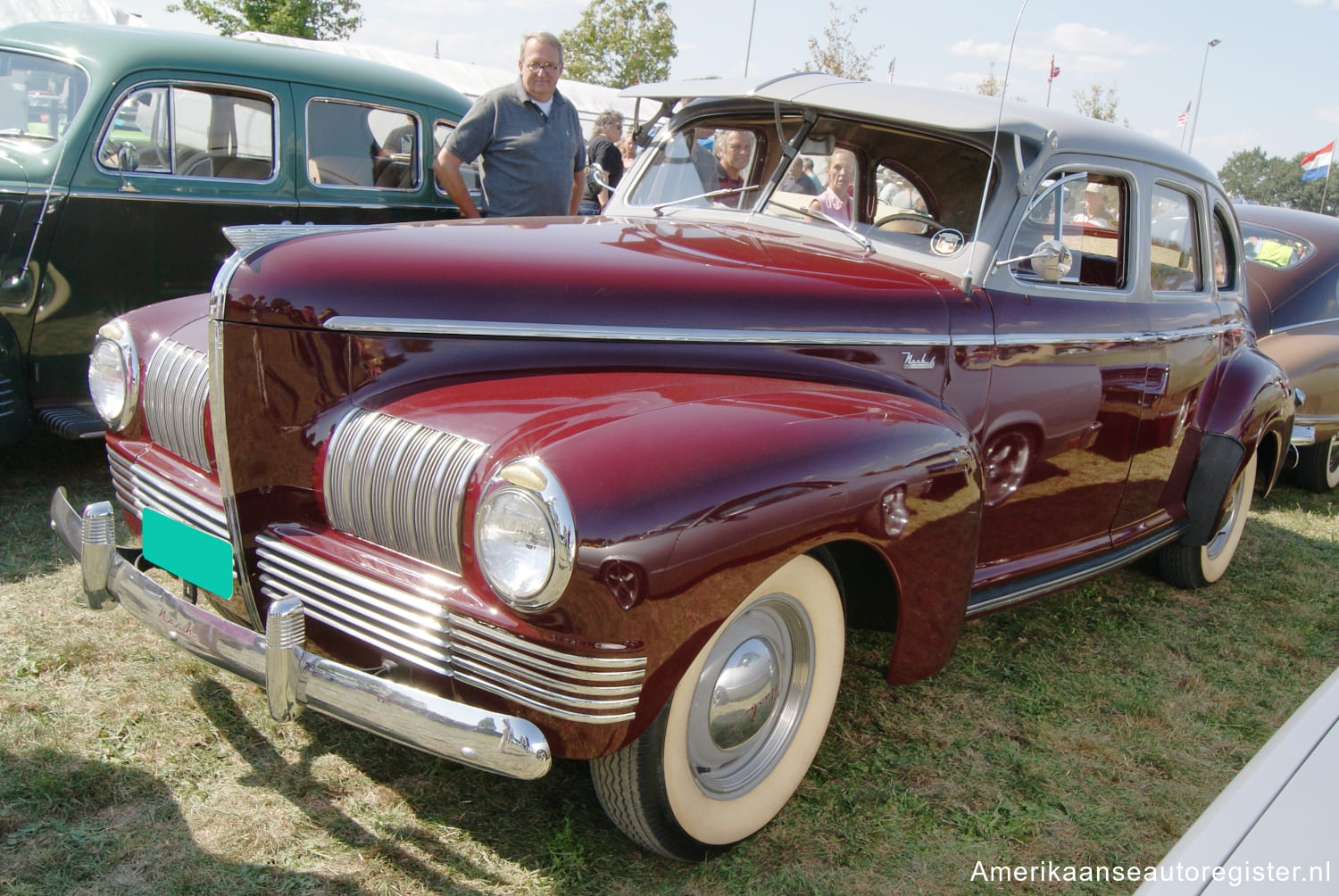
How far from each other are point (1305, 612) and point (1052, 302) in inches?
79.6

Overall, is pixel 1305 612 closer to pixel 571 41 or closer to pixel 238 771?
pixel 238 771

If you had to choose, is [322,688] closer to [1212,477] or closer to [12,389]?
[12,389]

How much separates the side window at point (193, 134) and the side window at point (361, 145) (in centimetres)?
24

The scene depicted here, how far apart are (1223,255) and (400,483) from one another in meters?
3.56

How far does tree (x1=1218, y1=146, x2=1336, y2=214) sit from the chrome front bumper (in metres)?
69.1

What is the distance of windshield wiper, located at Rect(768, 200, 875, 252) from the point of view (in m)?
Answer: 3.04

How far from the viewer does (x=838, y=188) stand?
127 inches

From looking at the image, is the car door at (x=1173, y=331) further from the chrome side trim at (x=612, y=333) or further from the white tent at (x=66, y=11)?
the white tent at (x=66, y=11)

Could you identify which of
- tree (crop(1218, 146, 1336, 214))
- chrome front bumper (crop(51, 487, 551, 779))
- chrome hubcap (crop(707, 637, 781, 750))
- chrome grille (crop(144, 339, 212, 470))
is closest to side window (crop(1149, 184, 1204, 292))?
chrome hubcap (crop(707, 637, 781, 750))

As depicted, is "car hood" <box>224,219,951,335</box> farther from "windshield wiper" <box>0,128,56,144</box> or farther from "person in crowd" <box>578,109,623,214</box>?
"person in crowd" <box>578,109,623,214</box>

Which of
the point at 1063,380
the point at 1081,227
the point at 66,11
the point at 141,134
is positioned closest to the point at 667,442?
the point at 1063,380

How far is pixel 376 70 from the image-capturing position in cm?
547

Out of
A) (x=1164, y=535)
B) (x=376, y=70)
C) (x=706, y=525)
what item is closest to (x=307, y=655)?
(x=706, y=525)

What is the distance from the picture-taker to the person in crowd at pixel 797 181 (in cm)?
322
